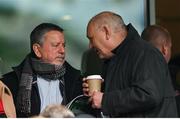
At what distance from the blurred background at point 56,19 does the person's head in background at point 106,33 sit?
1.85 meters

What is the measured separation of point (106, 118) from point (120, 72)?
1.14 ft

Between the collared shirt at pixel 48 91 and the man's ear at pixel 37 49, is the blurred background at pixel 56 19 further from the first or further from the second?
the collared shirt at pixel 48 91

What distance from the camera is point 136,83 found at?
13.6ft

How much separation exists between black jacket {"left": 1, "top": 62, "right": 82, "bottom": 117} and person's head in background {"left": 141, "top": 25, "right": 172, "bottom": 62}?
0.67m

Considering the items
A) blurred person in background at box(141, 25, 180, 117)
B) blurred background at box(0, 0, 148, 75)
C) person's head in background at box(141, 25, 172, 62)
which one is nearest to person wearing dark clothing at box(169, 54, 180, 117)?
blurred person in background at box(141, 25, 180, 117)

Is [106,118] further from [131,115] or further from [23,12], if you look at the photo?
[23,12]

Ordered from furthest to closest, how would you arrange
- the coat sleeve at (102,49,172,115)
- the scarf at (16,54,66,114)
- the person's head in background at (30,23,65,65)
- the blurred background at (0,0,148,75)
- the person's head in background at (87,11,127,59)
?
the blurred background at (0,0,148,75) < the person's head in background at (30,23,65,65) < the scarf at (16,54,66,114) < the person's head in background at (87,11,127,59) < the coat sleeve at (102,49,172,115)

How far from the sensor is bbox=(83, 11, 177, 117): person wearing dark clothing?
4.12 m

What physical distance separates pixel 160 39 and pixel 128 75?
1045 mm

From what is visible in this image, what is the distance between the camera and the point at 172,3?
6.49 meters

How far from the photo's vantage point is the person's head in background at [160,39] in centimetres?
519

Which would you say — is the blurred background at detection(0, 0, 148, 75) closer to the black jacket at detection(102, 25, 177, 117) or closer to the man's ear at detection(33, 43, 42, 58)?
the man's ear at detection(33, 43, 42, 58)

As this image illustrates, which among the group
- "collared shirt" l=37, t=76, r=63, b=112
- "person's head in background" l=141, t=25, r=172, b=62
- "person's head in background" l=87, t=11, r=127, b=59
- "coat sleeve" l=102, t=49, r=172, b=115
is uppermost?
"person's head in background" l=87, t=11, r=127, b=59

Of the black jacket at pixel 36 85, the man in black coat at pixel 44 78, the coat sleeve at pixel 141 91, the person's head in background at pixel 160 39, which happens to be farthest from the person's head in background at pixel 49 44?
the coat sleeve at pixel 141 91
